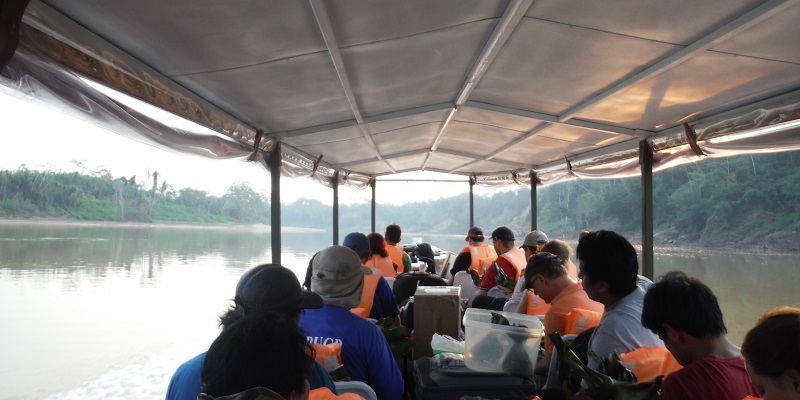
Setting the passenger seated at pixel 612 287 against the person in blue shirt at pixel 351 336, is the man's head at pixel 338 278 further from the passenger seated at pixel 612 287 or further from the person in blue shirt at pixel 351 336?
the passenger seated at pixel 612 287

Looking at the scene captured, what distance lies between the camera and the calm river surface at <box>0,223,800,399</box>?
308 inches

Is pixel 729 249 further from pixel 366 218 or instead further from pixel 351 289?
pixel 351 289

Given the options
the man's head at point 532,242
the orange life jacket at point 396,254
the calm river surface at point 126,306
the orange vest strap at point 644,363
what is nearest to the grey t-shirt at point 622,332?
the orange vest strap at point 644,363

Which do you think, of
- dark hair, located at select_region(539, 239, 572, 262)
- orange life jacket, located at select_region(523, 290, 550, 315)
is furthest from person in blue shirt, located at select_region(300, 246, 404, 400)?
dark hair, located at select_region(539, 239, 572, 262)

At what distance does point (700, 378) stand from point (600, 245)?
696mm

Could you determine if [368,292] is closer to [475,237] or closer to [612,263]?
[612,263]

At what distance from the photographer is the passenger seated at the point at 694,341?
1.13m

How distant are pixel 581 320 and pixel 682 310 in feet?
2.54

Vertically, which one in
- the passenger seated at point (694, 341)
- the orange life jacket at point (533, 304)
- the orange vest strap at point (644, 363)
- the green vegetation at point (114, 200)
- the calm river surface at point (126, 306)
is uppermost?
the green vegetation at point (114, 200)

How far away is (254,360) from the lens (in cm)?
79

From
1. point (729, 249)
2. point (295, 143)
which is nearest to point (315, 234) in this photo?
point (729, 249)

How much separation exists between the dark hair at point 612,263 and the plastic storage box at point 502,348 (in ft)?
1.07

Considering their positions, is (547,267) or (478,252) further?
(478,252)

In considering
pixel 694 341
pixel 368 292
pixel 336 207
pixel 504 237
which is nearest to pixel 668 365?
pixel 694 341
